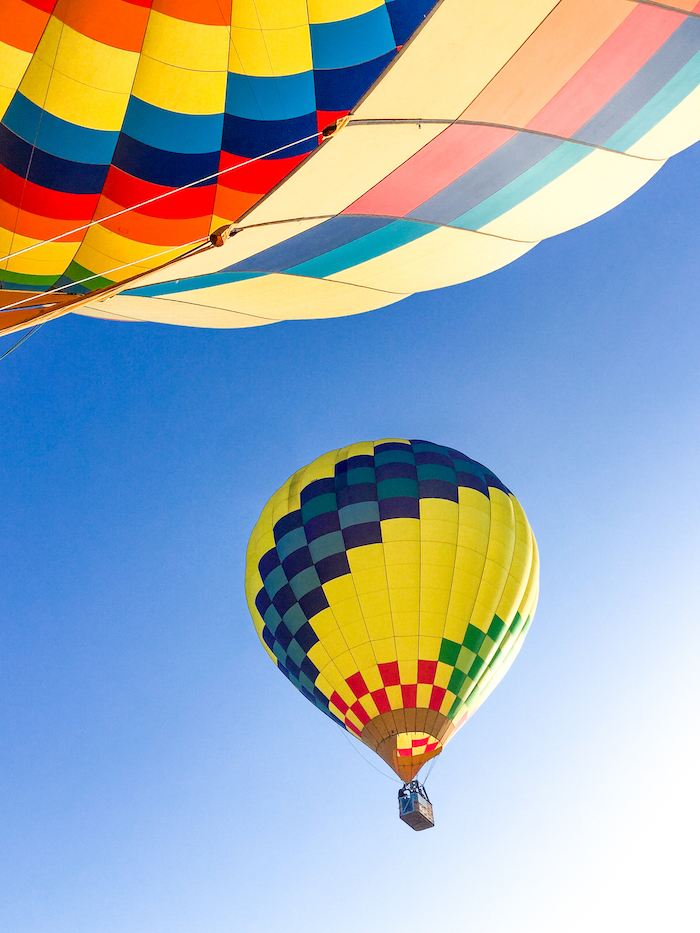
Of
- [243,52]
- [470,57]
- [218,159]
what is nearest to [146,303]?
[218,159]

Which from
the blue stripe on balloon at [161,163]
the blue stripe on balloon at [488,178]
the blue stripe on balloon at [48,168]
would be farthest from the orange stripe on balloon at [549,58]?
the blue stripe on balloon at [48,168]

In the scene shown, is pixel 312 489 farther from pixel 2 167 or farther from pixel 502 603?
pixel 2 167

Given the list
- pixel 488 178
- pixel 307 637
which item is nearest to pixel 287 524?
pixel 307 637

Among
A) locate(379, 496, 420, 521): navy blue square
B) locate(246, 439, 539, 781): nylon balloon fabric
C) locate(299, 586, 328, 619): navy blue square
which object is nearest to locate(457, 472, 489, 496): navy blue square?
locate(246, 439, 539, 781): nylon balloon fabric

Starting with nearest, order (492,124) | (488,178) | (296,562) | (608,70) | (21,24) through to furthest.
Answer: (492,124), (608,70), (488,178), (21,24), (296,562)

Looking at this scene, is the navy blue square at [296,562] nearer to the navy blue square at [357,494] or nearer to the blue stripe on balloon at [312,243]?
the navy blue square at [357,494]

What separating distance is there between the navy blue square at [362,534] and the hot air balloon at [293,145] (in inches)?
182

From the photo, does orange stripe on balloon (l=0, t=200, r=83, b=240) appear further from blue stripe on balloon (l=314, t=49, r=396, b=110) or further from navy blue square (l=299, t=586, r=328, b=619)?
navy blue square (l=299, t=586, r=328, b=619)

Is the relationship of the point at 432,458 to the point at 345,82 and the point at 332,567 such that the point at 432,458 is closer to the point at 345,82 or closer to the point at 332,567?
the point at 332,567

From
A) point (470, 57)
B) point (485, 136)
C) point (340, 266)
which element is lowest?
point (470, 57)

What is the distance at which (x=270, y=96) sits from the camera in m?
6.43

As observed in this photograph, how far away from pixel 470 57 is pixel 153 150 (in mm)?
3692

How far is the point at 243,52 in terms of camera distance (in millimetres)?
6207

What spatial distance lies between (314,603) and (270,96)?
630 centimetres
